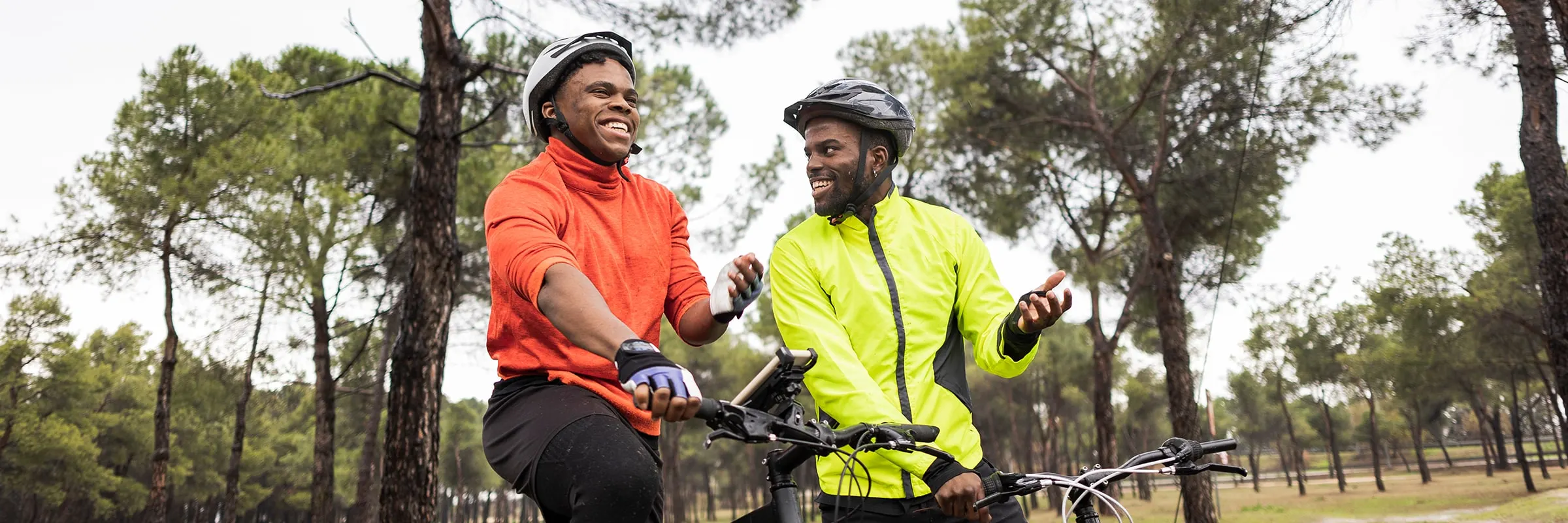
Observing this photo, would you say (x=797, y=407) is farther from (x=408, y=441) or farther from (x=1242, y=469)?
(x=408, y=441)

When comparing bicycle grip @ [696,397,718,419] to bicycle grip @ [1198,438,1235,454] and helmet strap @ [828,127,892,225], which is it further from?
helmet strap @ [828,127,892,225]

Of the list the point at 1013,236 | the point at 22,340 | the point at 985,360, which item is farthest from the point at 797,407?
the point at 22,340

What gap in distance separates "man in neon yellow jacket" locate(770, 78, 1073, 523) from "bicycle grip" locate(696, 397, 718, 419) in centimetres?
98

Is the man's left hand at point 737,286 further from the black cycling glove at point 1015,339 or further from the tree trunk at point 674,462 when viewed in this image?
the tree trunk at point 674,462

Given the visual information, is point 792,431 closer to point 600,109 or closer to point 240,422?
point 600,109

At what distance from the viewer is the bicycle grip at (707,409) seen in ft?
5.91

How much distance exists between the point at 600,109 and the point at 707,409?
1.28 m

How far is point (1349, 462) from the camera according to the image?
78.4 meters

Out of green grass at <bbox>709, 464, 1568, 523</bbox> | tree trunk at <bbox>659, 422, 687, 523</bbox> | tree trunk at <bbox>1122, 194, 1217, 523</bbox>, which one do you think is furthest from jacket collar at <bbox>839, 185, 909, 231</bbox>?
tree trunk at <bbox>659, 422, 687, 523</bbox>

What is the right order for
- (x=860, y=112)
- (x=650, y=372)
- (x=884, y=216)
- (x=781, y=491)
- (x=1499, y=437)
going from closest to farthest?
1. (x=650, y=372)
2. (x=781, y=491)
3. (x=860, y=112)
4. (x=884, y=216)
5. (x=1499, y=437)

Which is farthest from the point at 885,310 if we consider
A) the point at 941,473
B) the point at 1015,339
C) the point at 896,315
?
the point at 941,473

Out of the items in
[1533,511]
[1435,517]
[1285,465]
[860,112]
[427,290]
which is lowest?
[1285,465]

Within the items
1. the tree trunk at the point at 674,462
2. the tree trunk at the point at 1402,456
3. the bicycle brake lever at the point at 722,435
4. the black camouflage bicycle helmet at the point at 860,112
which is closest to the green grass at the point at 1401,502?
the tree trunk at the point at 1402,456

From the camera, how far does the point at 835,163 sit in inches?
129
